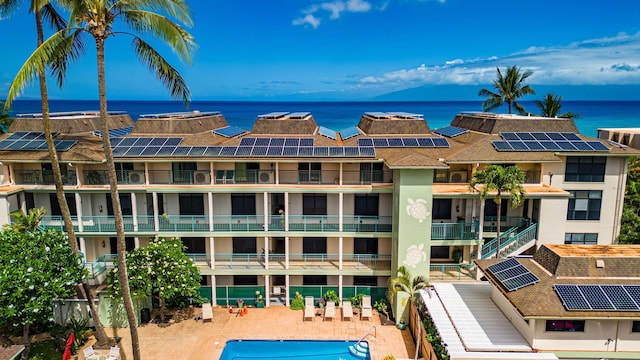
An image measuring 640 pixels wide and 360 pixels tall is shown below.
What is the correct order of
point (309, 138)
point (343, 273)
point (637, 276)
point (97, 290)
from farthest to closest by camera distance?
point (309, 138)
point (343, 273)
point (97, 290)
point (637, 276)

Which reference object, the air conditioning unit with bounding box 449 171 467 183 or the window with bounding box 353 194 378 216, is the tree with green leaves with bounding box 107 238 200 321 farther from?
the air conditioning unit with bounding box 449 171 467 183

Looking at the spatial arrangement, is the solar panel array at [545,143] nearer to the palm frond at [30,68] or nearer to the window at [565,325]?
the window at [565,325]

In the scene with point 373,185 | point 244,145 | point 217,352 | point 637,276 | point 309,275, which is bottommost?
point 217,352

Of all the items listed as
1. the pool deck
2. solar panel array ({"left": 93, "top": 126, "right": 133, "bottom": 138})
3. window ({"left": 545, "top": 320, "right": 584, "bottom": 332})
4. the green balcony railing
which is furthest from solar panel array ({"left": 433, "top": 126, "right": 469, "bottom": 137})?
solar panel array ({"left": 93, "top": 126, "right": 133, "bottom": 138})

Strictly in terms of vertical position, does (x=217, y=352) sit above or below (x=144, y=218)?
below

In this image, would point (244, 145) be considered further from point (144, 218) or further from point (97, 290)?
point (97, 290)

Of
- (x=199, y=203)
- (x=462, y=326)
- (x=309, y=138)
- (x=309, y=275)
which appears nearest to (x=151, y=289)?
(x=199, y=203)
